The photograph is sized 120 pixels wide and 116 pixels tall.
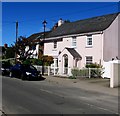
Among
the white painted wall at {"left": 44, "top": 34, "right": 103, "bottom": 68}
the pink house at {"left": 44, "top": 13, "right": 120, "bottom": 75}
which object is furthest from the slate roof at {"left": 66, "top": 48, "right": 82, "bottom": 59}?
the white painted wall at {"left": 44, "top": 34, "right": 103, "bottom": 68}

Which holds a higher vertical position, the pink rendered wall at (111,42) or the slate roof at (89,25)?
the slate roof at (89,25)

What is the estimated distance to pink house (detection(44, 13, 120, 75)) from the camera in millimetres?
31234

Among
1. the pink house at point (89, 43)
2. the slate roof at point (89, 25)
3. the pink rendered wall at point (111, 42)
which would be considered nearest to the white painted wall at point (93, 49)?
the pink house at point (89, 43)

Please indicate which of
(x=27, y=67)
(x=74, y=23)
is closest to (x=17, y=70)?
(x=27, y=67)

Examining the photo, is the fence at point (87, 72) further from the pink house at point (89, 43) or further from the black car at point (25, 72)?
the black car at point (25, 72)

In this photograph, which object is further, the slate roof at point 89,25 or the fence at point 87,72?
the slate roof at point 89,25

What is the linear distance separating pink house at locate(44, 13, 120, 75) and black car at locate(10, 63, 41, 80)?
17.0 ft

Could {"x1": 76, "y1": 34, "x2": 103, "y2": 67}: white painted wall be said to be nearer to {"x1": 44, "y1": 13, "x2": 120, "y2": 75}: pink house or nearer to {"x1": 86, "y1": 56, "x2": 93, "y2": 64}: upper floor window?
{"x1": 44, "y1": 13, "x2": 120, "y2": 75}: pink house

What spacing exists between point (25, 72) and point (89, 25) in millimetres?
12527

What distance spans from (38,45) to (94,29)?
15834 millimetres

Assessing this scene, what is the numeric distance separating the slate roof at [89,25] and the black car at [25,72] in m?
9.40

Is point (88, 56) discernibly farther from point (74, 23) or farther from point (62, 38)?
point (74, 23)

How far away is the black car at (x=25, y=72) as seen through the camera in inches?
1015

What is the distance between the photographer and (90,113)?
10562 mm
